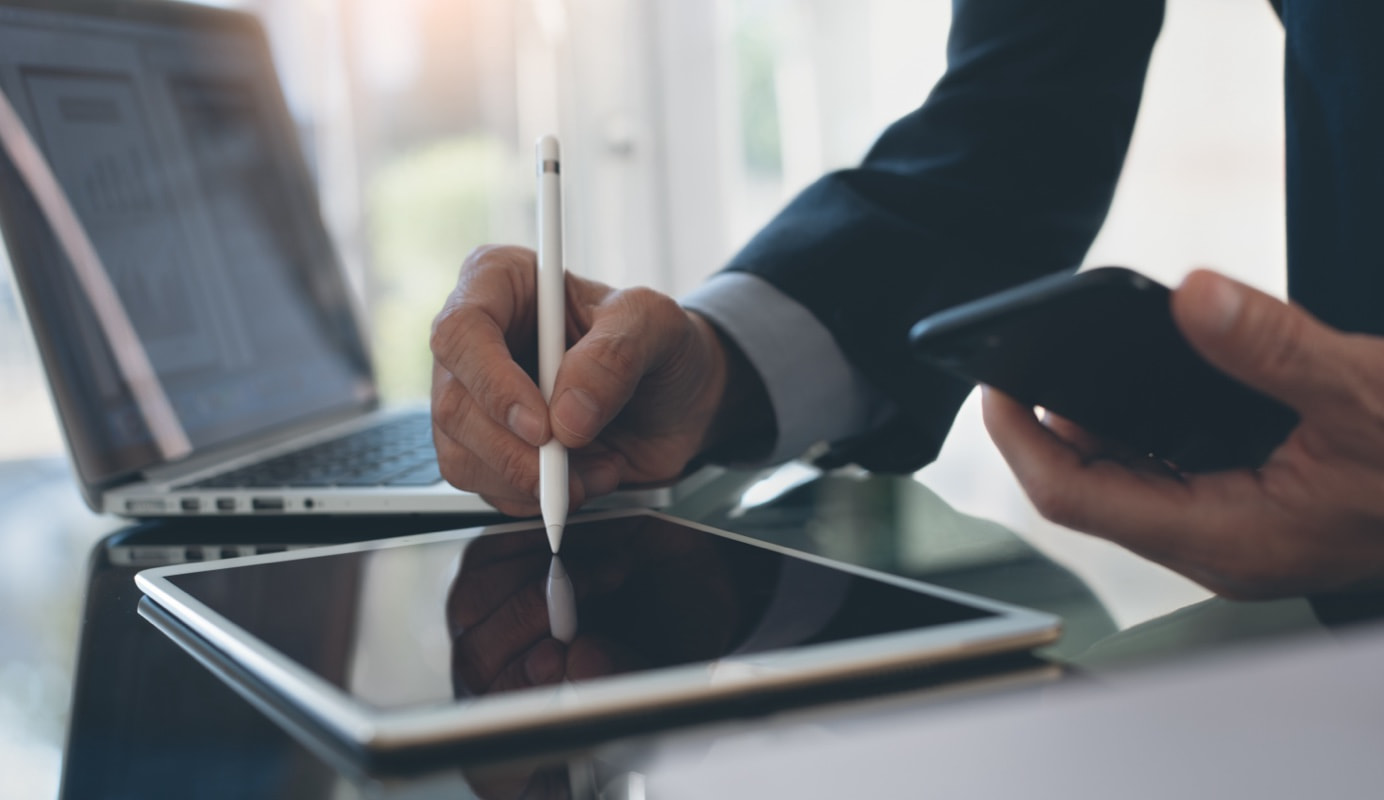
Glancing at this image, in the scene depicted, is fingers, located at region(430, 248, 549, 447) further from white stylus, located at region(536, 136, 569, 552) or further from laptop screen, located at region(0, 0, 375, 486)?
laptop screen, located at region(0, 0, 375, 486)

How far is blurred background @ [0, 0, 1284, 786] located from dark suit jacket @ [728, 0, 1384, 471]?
3.76 ft

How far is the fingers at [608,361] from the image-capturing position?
0.45 metres

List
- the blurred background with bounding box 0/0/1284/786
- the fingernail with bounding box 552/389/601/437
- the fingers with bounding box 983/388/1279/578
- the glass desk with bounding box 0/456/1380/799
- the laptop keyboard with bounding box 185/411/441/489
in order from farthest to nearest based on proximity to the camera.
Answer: the blurred background with bounding box 0/0/1284/786
the laptop keyboard with bounding box 185/411/441/489
the fingernail with bounding box 552/389/601/437
the fingers with bounding box 983/388/1279/578
the glass desk with bounding box 0/456/1380/799

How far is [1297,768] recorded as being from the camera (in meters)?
0.16

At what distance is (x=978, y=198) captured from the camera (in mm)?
659

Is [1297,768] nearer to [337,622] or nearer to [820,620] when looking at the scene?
[820,620]

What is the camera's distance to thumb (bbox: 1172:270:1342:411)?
289 millimetres

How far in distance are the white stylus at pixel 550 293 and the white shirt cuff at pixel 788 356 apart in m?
0.17

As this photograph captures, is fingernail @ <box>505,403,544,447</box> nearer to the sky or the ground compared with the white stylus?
nearer to the ground

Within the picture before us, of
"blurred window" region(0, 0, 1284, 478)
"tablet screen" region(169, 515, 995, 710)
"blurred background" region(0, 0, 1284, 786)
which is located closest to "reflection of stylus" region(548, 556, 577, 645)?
"tablet screen" region(169, 515, 995, 710)

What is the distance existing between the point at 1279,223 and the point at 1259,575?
7.68 feet

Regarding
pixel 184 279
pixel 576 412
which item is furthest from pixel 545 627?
pixel 184 279

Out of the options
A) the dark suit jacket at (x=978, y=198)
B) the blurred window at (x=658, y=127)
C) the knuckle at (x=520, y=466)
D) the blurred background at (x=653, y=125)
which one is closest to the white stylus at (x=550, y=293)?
the knuckle at (x=520, y=466)

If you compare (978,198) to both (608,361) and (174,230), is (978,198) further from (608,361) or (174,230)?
(174,230)
